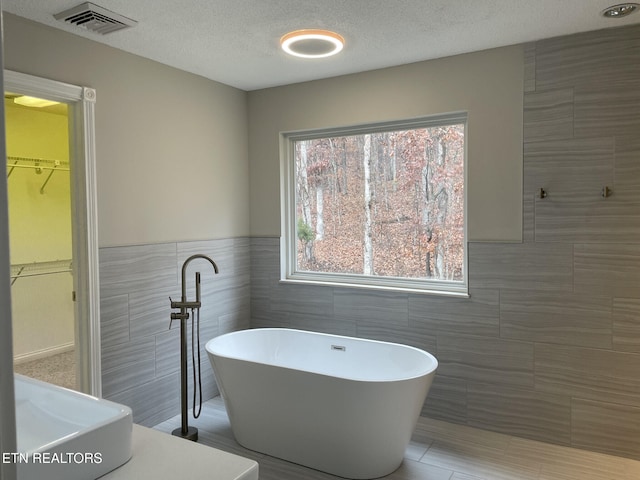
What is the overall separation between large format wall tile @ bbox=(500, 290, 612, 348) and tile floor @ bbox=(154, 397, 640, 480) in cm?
67

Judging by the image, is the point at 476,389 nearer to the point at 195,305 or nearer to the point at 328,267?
the point at 328,267

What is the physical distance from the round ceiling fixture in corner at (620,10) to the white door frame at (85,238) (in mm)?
2915

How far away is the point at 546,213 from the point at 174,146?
101 inches

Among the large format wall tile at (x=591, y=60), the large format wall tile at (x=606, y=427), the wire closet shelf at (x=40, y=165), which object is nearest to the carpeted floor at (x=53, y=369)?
the wire closet shelf at (x=40, y=165)

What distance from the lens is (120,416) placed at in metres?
1.24

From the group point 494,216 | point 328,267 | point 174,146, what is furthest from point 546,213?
point 174,146

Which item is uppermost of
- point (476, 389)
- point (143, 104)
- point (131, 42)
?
point (131, 42)

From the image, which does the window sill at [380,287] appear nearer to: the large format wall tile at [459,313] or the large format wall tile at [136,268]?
the large format wall tile at [459,313]

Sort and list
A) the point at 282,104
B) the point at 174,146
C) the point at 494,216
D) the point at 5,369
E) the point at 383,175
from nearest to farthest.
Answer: the point at 5,369 < the point at 494,216 < the point at 174,146 < the point at 383,175 < the point at 282,104

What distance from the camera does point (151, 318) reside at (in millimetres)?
3256

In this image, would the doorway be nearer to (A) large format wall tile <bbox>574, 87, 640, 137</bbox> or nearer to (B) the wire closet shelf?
(B) the wire closet shelf

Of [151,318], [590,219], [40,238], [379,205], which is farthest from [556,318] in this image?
[40,238]

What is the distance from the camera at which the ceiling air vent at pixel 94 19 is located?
2396 mm

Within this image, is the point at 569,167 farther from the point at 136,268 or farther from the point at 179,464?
the point at 136,268
